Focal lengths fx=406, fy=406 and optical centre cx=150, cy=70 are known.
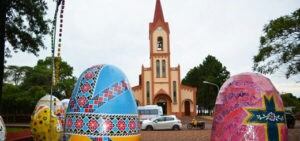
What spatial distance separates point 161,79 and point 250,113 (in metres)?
50.5

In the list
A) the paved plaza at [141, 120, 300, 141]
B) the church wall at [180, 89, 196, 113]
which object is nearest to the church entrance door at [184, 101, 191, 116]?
the church wall at [180, 89, 196, 113]

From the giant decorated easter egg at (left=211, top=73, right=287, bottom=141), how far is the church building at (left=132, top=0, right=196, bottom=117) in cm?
4935

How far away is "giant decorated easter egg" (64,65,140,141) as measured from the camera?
5.22 m

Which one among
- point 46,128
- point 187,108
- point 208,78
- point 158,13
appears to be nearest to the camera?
point 46,128

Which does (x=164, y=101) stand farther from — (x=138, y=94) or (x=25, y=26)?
(x=25, y=26)

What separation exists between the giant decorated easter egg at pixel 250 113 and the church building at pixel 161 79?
162 feet

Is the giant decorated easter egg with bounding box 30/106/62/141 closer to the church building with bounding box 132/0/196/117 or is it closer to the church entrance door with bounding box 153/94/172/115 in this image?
the church building with bounding box 132/0/196/117

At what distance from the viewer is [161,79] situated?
184 ft

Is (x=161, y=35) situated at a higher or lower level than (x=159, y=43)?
higher

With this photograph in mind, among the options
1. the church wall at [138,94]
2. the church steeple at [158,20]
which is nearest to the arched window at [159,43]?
the church steeple at [158,20]

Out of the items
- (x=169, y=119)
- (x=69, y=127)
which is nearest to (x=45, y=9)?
(x=69, y=127)

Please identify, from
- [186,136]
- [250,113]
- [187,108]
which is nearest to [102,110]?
[250,113]

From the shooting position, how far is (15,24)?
18.1 meters

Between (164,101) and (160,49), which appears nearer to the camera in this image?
(160,49)
